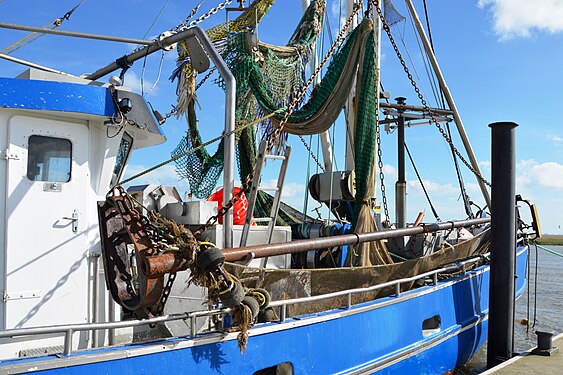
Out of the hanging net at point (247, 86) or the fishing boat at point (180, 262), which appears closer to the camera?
the fishing boat at point (180, 262)

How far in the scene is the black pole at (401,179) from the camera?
1148 centimetres

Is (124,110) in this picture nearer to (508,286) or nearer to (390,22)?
(508,286)

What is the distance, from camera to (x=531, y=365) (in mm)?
6980

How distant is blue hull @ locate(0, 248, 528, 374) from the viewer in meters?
3.78

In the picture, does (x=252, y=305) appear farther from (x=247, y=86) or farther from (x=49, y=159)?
(x=247, y=86)

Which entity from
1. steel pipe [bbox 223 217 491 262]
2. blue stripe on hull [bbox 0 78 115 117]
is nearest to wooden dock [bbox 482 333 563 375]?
steel pipe [bbox 223 217 491 262]

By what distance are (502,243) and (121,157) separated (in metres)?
→ 5.31

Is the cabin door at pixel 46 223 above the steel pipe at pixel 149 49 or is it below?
below

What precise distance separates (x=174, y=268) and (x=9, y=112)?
2067mm

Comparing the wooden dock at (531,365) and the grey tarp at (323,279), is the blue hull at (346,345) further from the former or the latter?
the wooden dock at (531,365)

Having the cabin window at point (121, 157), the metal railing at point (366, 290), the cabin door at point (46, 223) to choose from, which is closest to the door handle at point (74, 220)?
the cabin door at point (46, 223)

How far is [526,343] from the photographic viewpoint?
37.9ft

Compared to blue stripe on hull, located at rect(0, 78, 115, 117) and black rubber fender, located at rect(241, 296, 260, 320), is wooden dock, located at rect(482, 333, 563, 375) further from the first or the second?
blue stripe on hull, located at rect(0, 78, 115, 117)

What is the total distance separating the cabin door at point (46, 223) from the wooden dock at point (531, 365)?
4.95 metres
